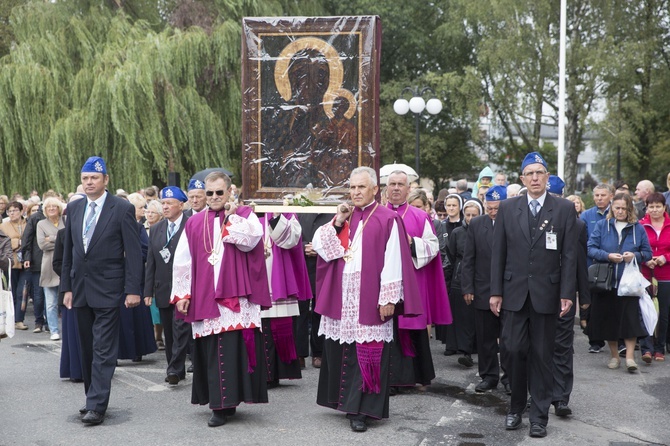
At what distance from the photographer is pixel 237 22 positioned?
23078 millimetres

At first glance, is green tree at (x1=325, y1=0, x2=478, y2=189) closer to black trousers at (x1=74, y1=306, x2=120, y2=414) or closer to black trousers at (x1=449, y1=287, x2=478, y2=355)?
black trousers at (x1=449, y1=287, x2=478, y2=355)

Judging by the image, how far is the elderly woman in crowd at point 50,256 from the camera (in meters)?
11.8

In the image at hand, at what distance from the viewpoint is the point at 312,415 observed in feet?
24.3

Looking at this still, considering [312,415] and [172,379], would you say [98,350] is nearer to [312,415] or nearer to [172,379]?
[172,379]

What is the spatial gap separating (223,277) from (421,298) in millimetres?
1744

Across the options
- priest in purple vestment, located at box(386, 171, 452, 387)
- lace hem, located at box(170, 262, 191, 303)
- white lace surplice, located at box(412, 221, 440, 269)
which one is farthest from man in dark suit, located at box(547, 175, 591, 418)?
lace hem, located at box(170, 262, 191, 303)

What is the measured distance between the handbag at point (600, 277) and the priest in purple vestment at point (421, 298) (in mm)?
2050

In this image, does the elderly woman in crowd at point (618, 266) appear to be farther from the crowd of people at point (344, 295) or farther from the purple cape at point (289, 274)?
the purple cape at point (289, 274)

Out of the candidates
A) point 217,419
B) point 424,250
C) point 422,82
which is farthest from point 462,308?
point 422,82

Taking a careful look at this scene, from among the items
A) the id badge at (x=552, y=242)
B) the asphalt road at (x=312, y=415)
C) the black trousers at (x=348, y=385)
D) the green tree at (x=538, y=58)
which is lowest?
the asphalt road at (x=312, y=415)

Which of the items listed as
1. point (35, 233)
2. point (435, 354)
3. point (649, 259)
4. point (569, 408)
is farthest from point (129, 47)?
point (569, 408)

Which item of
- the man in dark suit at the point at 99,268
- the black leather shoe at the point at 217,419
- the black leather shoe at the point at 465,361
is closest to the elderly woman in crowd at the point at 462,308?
the black leather shoe at the point at 465,361

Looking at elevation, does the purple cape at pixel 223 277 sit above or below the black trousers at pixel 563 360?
above

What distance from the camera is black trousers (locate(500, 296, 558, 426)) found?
6883 mm
